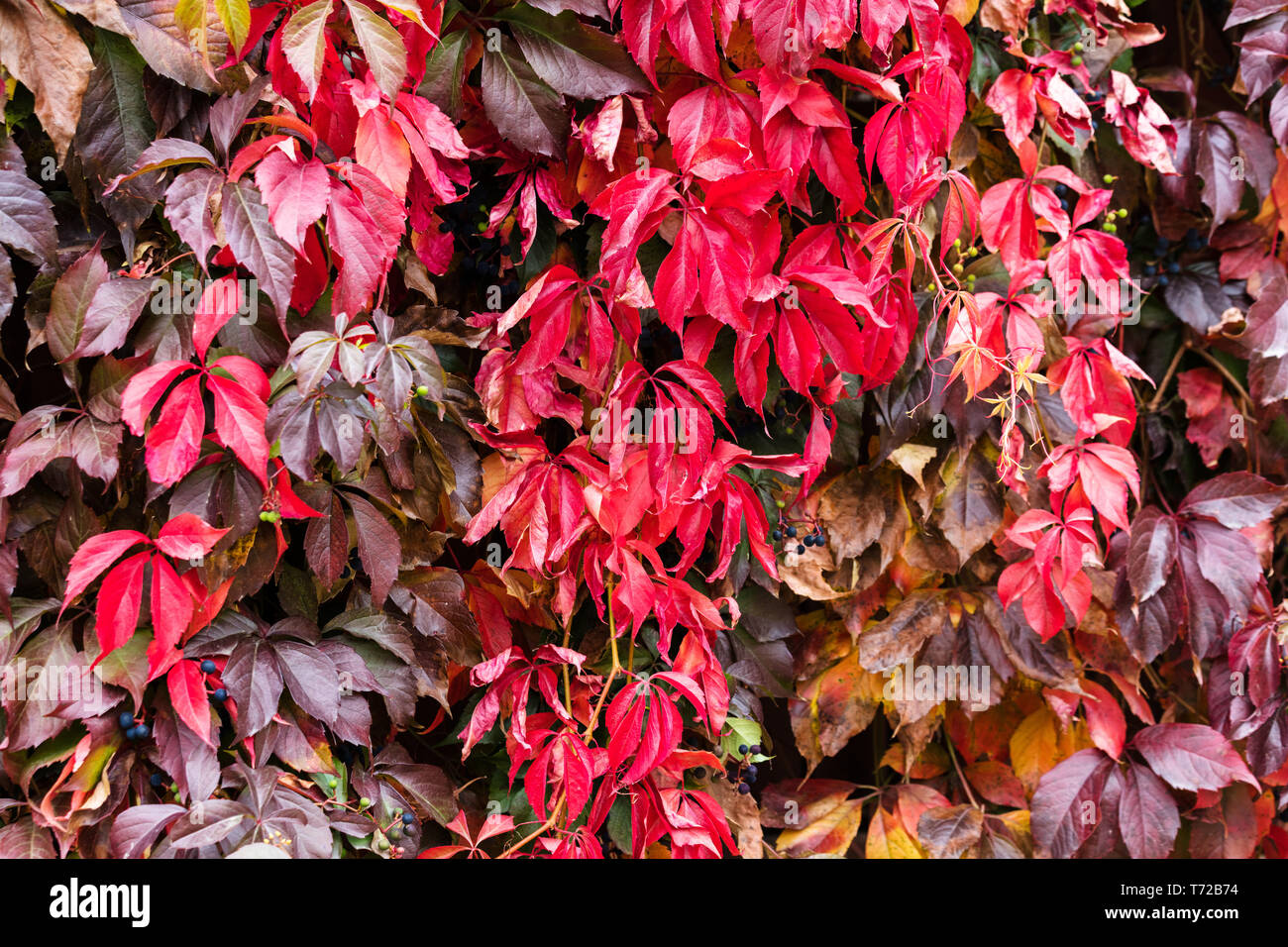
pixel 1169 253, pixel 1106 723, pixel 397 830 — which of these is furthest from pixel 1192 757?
pixel 397 830

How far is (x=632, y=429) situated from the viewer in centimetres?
113

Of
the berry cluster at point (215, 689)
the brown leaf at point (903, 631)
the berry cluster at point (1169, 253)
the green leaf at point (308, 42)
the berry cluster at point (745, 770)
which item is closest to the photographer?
the green leaf at point (308, 42)

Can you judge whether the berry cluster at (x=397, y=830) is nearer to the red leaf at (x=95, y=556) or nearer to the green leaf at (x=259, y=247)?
the red leaf at (x=95, y=556)

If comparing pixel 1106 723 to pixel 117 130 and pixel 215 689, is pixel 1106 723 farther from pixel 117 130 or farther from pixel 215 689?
pixel 117 130

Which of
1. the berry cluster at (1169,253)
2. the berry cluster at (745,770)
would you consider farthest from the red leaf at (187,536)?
the berry cluster at (1169,253)

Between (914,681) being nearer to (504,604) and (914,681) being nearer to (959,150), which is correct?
(504,604)

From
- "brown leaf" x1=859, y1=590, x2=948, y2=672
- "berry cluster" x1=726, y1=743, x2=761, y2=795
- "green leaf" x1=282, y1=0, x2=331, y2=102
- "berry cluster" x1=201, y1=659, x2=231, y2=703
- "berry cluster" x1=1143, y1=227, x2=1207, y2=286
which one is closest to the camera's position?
"green leaf" x1=282, y1=0, x2=331, y2=102

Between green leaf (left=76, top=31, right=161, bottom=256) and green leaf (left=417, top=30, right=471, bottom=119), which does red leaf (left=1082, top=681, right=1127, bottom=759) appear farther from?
green leaf (left=76, top=31, right=161, bottom=256)

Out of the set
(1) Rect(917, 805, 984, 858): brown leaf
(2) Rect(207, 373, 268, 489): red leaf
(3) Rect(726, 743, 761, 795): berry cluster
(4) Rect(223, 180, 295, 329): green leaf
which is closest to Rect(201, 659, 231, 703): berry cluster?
(2) Rect(207, 373, 268, 489): red leaf

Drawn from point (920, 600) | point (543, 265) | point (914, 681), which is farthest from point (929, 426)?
point (543, 265)

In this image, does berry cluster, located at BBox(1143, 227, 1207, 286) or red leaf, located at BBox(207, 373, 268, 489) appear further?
berry cluster, located at BBox(1143, 227, 1207, 286)

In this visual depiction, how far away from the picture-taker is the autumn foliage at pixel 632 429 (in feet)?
3.14

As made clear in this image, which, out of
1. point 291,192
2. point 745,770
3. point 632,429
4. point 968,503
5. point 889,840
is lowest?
point 889,840

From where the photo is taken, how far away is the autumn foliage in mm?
956
